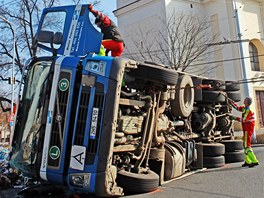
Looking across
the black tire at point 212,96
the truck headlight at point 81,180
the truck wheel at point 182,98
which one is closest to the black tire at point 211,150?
the black tire at point 212,96

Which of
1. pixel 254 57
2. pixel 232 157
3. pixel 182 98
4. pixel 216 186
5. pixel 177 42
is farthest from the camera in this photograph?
pixel 254 57


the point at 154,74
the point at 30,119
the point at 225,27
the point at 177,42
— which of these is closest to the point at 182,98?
the point at 154,74

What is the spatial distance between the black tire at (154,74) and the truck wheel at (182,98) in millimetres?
998

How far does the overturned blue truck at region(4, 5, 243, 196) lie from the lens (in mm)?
4086

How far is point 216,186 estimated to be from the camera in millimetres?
5352

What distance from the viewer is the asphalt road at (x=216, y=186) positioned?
4.78 meters

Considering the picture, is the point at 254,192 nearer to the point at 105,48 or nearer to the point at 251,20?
the point at 105,48

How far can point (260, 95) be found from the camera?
77.8 ft

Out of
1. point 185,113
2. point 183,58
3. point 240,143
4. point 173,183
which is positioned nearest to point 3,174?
point 173,183

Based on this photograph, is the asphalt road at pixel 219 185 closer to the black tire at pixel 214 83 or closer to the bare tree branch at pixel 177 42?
the black tire at pixel 214 83

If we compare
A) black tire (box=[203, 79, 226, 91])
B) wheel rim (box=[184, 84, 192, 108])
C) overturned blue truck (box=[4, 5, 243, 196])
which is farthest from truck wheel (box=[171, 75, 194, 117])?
black tire (box=[203, 79, 226, 91])

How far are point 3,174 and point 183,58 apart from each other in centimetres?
1610

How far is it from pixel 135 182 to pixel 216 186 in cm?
166

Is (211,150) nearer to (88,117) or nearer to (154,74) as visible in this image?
(154,74)
